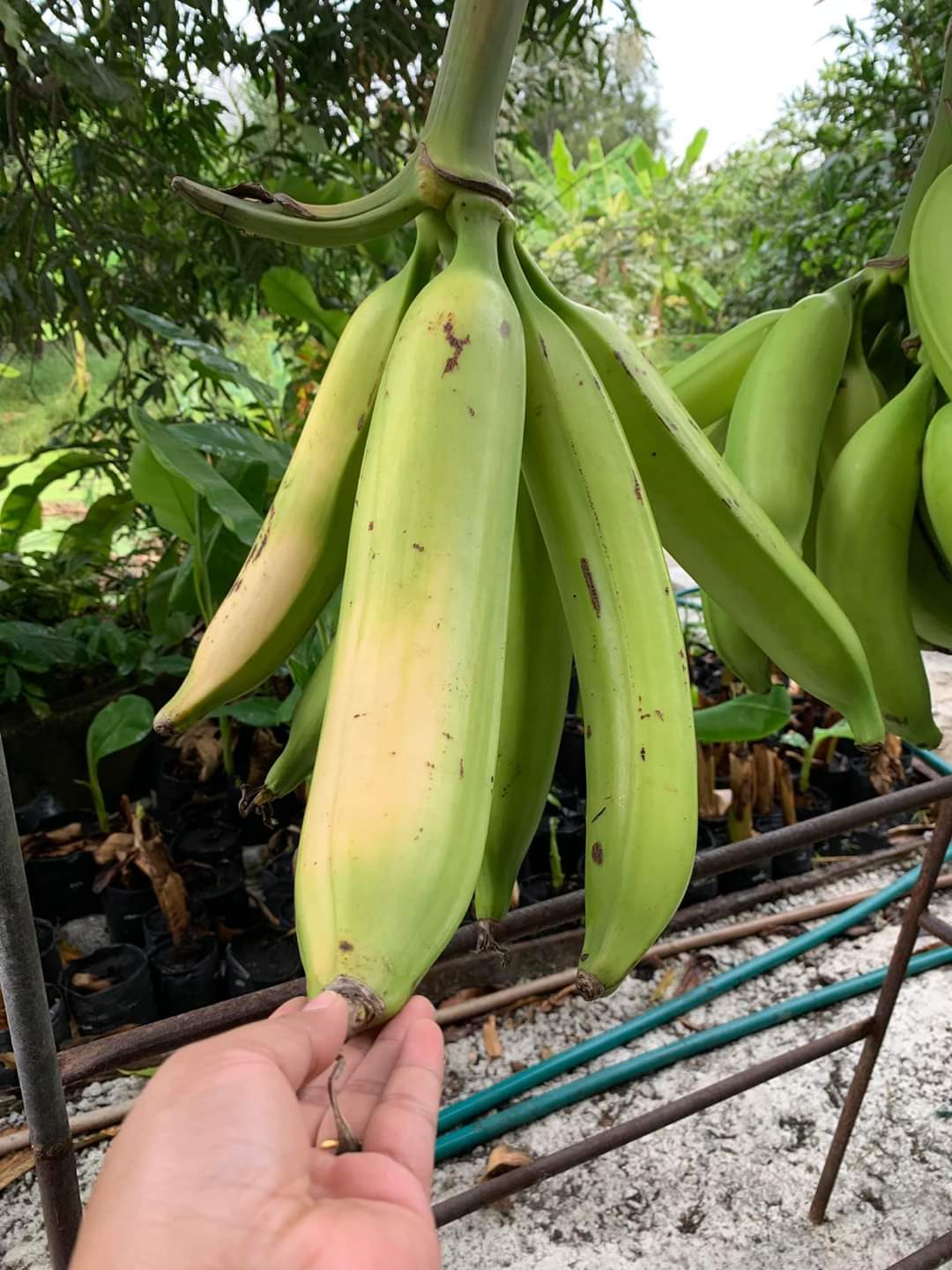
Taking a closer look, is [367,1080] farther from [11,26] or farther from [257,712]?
[257,712]

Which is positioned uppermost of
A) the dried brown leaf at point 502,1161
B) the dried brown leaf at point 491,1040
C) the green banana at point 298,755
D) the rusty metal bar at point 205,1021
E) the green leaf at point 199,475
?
the green leaf at point 199,475

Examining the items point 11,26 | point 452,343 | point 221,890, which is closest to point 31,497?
point 221,890

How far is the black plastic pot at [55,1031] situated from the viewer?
50.7 inches

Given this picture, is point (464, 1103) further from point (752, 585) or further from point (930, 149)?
point (930, 149)

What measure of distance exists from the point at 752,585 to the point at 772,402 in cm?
14

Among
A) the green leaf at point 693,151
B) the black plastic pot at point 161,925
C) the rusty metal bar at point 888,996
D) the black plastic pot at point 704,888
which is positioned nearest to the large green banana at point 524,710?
the rusty metal bar at point 888,996

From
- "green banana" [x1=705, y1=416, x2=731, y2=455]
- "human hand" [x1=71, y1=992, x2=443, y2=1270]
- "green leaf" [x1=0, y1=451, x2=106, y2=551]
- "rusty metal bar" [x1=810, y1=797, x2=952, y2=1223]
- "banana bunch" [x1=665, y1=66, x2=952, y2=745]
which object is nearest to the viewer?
"human hand" [x1=71, y1=992, x2=443, y2=1270]

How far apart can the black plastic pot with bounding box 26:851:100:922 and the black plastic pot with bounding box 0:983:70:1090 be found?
0.23 metres

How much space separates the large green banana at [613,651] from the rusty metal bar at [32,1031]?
0.25 meters

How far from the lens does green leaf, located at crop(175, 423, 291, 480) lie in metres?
1.17

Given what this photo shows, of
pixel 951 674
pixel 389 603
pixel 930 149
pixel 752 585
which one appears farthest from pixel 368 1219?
pixel 951 674

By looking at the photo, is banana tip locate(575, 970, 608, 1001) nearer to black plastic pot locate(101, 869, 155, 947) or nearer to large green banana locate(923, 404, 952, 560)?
large green banana locate(923, 404, 952, 560)

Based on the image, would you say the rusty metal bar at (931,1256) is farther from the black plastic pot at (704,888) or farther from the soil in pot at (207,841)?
the soil in pot at (207,841)

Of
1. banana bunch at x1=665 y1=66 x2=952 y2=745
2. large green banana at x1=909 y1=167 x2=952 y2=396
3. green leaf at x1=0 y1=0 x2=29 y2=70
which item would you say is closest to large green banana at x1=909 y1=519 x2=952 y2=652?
banana bunch at x1=665 y1=66 x2=952 y2=745
